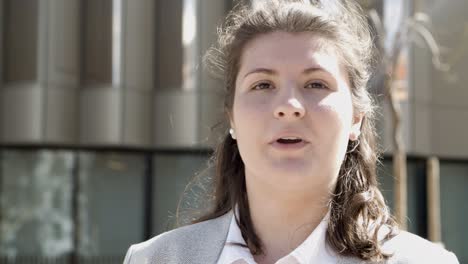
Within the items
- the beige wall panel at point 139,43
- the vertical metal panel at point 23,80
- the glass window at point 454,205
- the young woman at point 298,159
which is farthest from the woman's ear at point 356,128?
the glass window at point 454,205

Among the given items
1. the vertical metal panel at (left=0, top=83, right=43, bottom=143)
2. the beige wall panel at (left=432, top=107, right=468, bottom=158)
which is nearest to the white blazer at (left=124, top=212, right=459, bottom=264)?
the vertical metal panel at (left=0, top=83, right=43, bottom=143)

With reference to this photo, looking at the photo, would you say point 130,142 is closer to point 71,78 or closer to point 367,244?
point 71,78

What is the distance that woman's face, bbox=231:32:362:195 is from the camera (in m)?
2.29

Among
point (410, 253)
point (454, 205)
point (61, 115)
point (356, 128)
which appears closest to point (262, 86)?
point (356, 128)

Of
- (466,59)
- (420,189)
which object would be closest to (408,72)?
(466,59)

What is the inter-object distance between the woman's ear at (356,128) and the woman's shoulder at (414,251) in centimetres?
38

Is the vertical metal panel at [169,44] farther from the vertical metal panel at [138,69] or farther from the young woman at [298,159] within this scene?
the young woman at [298,159]

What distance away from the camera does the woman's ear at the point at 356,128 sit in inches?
101

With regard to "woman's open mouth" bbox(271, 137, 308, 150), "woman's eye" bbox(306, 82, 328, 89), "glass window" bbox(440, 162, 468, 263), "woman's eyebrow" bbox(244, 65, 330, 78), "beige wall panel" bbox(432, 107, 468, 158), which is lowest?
"glass window" bbox(440, 162, 468, 263)

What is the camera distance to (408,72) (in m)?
17.9

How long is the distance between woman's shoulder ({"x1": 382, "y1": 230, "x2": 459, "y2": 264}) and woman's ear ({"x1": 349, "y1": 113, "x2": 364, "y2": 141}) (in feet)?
1.25

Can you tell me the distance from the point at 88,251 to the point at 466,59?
9.71 m

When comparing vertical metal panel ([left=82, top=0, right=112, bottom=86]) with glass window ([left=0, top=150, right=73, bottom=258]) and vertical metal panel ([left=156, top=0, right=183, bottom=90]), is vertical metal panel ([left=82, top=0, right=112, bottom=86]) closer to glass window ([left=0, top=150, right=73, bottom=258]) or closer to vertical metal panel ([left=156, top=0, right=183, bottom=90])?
vertical metal panel ([left=156, top=0, right=183, bottom=90])

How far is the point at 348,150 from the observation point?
2.62 meters
